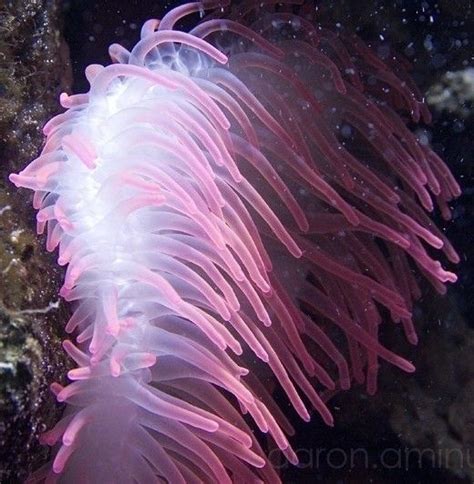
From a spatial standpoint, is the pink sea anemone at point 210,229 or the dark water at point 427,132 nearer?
the pink sea anemone at point 210,229

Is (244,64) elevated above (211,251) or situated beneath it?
elevated above

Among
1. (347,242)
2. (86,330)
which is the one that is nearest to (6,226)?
(86,330)

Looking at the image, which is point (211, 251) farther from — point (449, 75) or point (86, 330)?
point (449, 75)

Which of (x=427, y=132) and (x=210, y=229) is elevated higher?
(x=210, y=229)

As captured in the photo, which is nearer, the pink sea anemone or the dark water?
the pink sea anemone
